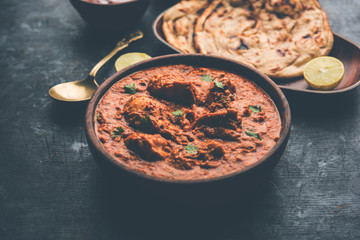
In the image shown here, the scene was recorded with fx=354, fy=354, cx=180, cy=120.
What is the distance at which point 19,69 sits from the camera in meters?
4.41

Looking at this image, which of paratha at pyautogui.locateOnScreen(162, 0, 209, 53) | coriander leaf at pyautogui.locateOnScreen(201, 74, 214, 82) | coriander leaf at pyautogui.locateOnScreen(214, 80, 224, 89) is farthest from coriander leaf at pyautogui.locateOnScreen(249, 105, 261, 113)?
paratha at pyautogui.locateOnScreen(162, 0, 209, 53)

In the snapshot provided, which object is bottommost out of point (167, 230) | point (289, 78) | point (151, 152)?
point (167, 230)

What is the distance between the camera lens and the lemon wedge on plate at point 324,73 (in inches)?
145

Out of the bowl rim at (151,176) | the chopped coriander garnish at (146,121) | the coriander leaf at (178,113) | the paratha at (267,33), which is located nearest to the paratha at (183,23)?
the paratha at (267,33)

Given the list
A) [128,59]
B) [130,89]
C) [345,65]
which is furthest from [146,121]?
[345,65]

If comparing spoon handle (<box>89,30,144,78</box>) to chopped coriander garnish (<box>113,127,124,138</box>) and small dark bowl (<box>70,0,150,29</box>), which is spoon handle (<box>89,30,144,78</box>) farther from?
chopped coriander garnish (<box>113,127,124,138</box>)

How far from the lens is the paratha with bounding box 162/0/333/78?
4121mm

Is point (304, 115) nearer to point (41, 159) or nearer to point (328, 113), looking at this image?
point (328, 113)

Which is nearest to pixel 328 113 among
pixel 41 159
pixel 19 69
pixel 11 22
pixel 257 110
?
pixel 257 110

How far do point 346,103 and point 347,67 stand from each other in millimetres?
483

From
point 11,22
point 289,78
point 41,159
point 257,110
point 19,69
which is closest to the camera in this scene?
point 257,110

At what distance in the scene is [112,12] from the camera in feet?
14.9

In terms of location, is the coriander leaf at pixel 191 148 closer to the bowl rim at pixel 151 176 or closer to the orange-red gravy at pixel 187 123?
the orange-red gravy at pixel 187 123

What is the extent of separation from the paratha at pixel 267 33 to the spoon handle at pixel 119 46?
31.0 inches
